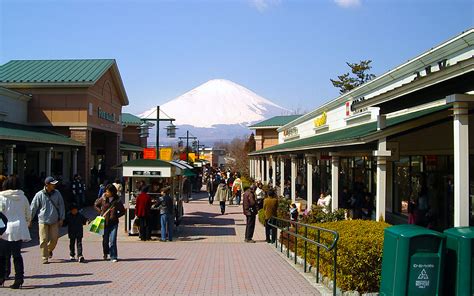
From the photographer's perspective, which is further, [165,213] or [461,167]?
[165,213]

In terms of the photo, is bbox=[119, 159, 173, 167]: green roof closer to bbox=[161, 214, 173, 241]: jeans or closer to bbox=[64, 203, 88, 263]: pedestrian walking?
bbox=[161, 214, 173, 241]: jeans

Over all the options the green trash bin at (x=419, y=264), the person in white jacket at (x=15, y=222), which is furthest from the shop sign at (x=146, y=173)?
the green trash bin at (x=419, y=264)

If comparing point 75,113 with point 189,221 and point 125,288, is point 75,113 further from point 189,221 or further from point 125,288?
point 125,288

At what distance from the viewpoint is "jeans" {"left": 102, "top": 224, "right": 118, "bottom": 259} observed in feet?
35.9

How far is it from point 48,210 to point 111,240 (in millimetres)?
1532

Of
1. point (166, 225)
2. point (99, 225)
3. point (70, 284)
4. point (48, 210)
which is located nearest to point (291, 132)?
point (166, 225)

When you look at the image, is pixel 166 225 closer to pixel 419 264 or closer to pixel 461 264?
pixel 419 264

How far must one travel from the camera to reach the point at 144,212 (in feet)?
Answer: 49.5

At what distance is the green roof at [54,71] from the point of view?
29.9m

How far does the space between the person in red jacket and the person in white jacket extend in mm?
6509

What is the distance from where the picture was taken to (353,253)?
7.53m

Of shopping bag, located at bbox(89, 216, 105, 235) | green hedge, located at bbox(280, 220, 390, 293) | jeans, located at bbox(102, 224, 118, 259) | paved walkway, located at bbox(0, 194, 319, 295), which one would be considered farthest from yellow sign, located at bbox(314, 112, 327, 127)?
green hedge, located at bbox(280, 220, 390, 293)

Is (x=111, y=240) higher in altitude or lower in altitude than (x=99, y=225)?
lower

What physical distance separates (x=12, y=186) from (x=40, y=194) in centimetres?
181
